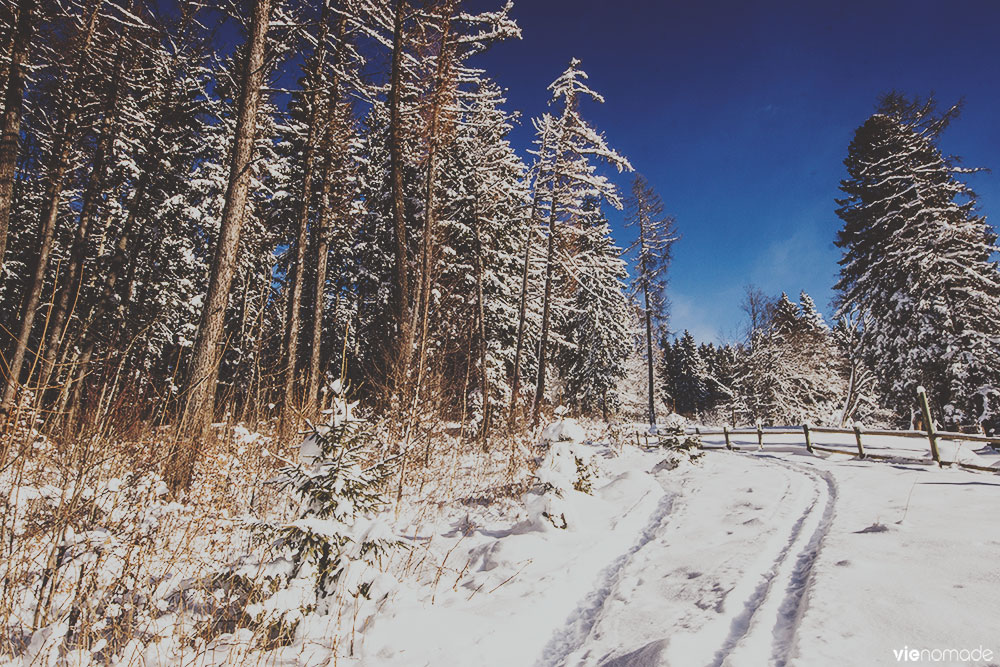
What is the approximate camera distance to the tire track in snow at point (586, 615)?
116 inches

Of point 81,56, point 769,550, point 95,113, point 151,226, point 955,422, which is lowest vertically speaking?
point 769,550

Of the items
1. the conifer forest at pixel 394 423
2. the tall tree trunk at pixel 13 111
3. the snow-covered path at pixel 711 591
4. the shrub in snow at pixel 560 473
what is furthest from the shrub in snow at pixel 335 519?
the tall tree trunk at pixel 13 111

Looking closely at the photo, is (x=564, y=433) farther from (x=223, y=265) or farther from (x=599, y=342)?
(x=599, y=342)

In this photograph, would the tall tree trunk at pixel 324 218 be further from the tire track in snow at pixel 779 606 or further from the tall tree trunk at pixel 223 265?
the tire track in snow at pixel 779 606

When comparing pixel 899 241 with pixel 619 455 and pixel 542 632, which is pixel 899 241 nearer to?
pixel 619 455

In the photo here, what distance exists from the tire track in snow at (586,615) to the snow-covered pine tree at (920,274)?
15722 millimetres

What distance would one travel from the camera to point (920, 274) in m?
14.8

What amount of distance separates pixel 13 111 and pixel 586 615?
11.6 metres

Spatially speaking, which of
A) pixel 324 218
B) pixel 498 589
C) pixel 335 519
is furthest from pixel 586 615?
pixel 324 218

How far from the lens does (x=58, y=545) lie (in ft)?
8.95

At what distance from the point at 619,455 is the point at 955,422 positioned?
10.8m

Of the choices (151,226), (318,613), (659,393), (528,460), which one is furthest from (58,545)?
(659,393)

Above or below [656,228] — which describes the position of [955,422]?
below

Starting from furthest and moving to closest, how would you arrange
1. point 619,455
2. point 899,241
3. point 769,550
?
1. point 899,241
2. point 619,455
3. point 769,550
